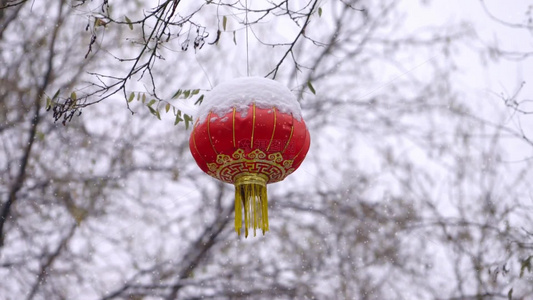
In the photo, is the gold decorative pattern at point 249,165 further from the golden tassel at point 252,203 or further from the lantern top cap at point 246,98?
the lantern top cap at point 246,98

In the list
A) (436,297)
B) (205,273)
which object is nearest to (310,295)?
(205,273)

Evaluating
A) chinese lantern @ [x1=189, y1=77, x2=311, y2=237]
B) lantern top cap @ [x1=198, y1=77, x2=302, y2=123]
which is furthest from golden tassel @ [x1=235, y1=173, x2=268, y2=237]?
lantern top cap @ [x1=198, y1=77, x2=302, y2=123]

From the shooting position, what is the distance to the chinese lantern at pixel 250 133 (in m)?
2.56

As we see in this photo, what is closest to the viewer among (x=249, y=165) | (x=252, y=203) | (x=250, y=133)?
(x=250, y=133)

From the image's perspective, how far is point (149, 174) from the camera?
6.26m

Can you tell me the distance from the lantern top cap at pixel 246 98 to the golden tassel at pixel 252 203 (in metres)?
0.35

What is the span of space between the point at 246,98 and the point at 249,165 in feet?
0.99

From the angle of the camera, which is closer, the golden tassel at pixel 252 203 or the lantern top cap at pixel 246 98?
the lantern top cap at pixel 246 98

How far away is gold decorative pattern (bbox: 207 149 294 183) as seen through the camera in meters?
2.62

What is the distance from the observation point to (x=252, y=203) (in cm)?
282

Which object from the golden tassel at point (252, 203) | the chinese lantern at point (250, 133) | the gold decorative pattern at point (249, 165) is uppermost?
the chinese lantern at point (250, 133)

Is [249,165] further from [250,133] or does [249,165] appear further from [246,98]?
[246,98]

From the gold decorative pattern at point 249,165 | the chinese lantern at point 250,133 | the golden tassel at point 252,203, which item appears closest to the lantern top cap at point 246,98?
the chinese lantern at point 250,133

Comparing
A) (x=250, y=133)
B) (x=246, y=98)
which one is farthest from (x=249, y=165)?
(x=246, y=98)
